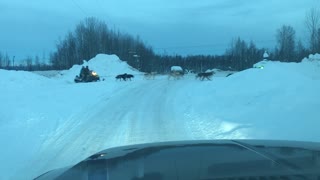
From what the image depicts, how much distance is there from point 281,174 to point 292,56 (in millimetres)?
81351

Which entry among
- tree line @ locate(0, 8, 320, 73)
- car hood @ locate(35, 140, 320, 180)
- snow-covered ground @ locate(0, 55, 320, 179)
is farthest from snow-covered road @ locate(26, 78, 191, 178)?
tree line @ locate(0, 8, 320, 73)

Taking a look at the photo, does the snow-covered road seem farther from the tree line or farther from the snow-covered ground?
the tree line

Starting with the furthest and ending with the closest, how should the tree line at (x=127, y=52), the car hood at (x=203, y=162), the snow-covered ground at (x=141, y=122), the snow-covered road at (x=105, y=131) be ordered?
the tree line at (x=127, y=52) < the snow-covered ground at (x=141, y=122) < the snow-covered road at (x=105, y=131) < the car hood at (x=203, y=162)

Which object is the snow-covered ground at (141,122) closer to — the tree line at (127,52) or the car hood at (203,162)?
the car hood at (203,162)

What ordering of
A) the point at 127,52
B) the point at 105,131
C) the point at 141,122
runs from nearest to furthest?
the point at 105,131, the point at 141,122, the point at 127,52

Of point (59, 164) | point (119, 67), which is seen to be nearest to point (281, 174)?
point (59, 164)

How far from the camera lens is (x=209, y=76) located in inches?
1893

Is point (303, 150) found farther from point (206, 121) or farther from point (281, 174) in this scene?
point (206, 121)

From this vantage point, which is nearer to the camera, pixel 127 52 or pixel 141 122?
pixel 141 122

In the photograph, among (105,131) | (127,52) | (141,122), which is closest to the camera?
(105,131)

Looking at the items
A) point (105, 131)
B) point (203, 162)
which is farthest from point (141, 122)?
point (203, 162)

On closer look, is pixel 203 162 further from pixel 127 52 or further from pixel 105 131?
pixel 127 52

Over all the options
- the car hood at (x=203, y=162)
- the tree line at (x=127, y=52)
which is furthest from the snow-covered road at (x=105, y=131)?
the tree line at (x=127, y=52)

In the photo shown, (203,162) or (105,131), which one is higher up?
(203,162)
